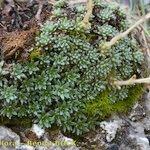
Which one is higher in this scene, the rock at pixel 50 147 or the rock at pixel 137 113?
the rock at pixel 137 113

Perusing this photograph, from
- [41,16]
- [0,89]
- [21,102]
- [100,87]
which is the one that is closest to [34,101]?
[21,102]

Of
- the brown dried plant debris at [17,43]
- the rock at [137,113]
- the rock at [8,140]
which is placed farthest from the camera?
the rock at [137,113]

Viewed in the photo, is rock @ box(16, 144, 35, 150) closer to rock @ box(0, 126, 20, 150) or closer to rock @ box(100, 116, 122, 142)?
rock @ box(0, 126, 20, 150)

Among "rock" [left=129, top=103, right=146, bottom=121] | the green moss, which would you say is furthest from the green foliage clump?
"rock" [left=129, top=103, right=146, bottom=121]

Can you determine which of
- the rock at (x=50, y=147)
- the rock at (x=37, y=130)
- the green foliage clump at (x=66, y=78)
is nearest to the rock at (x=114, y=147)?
the green foliage clump at (x=66, y=78)

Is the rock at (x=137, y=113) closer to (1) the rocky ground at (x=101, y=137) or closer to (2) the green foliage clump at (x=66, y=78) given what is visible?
(1) the rocky ground at (x=101, y=137)

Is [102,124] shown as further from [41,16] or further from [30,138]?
[41,16]

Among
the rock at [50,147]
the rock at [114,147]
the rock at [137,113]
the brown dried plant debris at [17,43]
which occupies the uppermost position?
the brown dried plant debris at [17,43]

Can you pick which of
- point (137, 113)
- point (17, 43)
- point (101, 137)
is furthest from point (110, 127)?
point (17, 43)
